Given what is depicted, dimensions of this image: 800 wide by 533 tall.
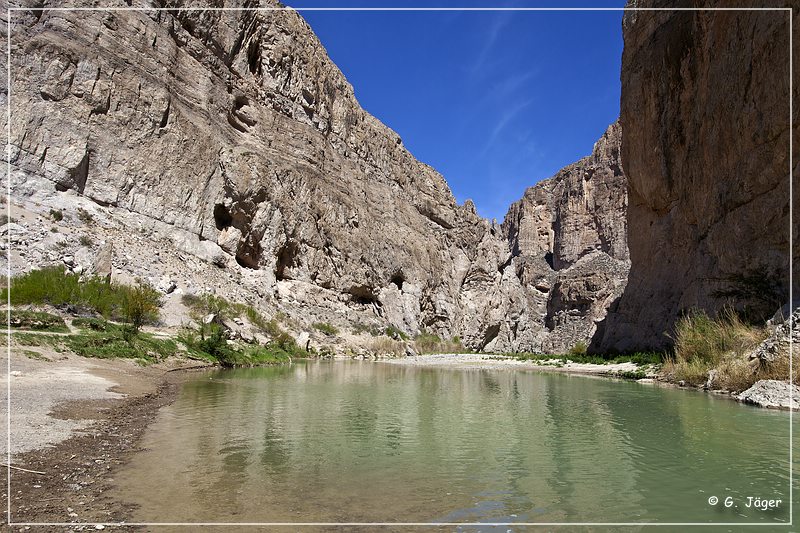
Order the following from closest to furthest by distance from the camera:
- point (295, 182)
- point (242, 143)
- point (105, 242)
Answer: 1. point (105, 242)
2. point (242, 143)
3. point (295, 182)

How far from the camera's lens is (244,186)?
4206cm

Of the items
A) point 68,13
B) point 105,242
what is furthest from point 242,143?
point 105,242

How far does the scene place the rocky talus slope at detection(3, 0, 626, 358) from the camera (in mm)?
30328

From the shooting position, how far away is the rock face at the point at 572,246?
2894 inches

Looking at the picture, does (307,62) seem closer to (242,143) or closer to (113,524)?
(242,143)

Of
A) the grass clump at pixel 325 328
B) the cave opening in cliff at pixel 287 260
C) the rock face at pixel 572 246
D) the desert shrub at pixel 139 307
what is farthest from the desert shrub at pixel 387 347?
the rock face at pixel 572 246

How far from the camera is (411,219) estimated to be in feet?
212

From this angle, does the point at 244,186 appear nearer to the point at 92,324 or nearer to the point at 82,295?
the point at 82,295

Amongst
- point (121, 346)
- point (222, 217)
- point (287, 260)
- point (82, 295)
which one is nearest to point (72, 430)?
point (121, 346)

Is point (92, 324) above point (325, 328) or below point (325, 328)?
above

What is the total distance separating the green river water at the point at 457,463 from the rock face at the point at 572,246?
1985 inches

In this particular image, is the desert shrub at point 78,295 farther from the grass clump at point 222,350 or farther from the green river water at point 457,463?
the green river water at point 457,463

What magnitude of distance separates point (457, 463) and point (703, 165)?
2260cm

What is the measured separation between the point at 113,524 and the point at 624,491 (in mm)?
4977
